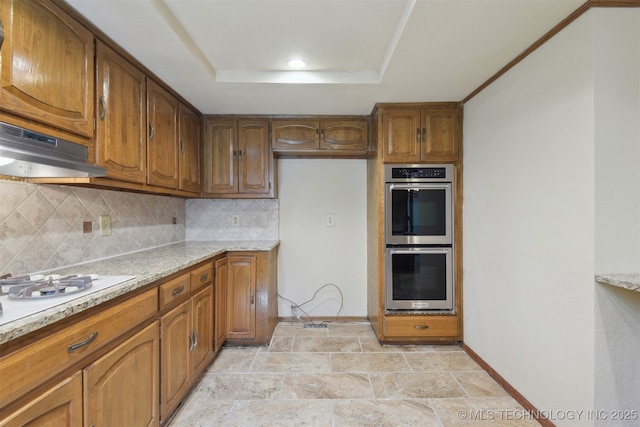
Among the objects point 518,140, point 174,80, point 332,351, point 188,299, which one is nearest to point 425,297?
point 332,351

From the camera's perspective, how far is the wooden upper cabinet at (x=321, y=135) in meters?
2.74

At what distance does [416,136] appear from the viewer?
249 centimetres

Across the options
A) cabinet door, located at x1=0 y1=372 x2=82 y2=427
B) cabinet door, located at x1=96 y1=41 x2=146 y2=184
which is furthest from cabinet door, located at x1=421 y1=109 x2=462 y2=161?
cabinet door, located at x1=0 y1=372 x2=82 y2=427

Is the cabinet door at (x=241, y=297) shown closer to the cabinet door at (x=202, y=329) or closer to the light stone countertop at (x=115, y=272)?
the light stone countertop at (x=115, y=272)

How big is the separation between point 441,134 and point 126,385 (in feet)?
8.84

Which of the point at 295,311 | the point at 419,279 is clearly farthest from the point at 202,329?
the point at 419,279

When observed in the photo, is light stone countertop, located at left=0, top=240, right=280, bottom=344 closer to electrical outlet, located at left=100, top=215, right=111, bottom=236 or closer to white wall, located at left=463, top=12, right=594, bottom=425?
electrical outlet, located at left=100, top=215, right=111, bottom=236

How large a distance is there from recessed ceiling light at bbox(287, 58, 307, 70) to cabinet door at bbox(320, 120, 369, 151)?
30.7 inches

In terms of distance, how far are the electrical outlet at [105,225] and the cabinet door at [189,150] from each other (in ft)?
1.84

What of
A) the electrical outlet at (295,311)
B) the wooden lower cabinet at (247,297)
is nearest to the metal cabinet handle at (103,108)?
the wooden lower cabinet at (247,297)

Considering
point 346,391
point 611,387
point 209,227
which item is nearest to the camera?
point 611,387

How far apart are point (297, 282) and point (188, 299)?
1450mm

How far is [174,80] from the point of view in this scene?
2.03m

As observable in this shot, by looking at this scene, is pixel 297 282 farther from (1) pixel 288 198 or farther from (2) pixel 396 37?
(2) pixel 396 37
